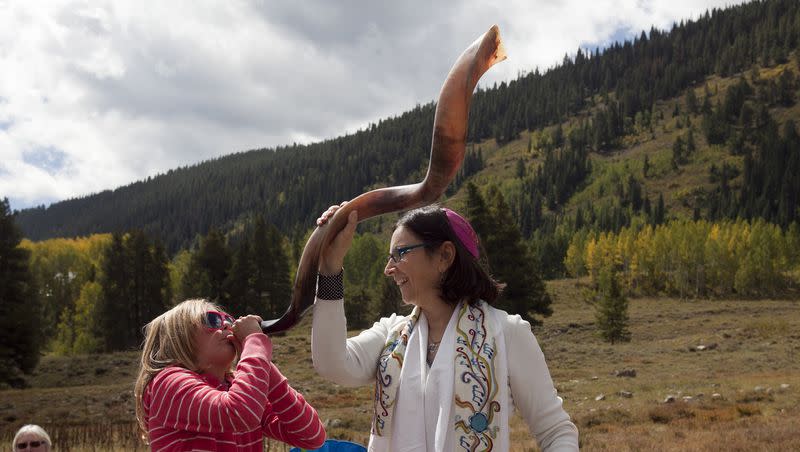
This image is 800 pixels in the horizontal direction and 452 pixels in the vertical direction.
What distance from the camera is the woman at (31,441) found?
4.87 meters

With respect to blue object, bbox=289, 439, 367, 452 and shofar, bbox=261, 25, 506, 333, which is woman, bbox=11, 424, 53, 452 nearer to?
blue object, bbox=289, 439, 367, 452

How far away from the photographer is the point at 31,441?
16.1ft

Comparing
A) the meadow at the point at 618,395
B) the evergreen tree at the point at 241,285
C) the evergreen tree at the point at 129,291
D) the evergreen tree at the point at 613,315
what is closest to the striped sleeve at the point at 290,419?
the meadow at the point at 618,395

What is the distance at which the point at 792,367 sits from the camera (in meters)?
25.3

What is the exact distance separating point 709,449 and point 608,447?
1526 mm

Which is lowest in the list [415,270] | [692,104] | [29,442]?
[29,442]

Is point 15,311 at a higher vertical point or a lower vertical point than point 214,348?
lower

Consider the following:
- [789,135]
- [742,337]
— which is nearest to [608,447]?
[742,337]

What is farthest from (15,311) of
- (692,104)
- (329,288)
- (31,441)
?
(692,104)

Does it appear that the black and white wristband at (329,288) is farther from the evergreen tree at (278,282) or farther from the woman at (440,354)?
the evergreen tree at (278,282)

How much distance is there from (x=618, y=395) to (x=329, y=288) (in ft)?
56.6

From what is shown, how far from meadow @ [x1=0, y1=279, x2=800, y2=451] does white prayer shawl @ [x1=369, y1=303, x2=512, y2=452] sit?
24.7 feet

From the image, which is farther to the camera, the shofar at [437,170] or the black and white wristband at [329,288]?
the black and white wristband at [329,288]

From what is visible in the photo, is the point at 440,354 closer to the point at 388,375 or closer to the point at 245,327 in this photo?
the point at 388,375
